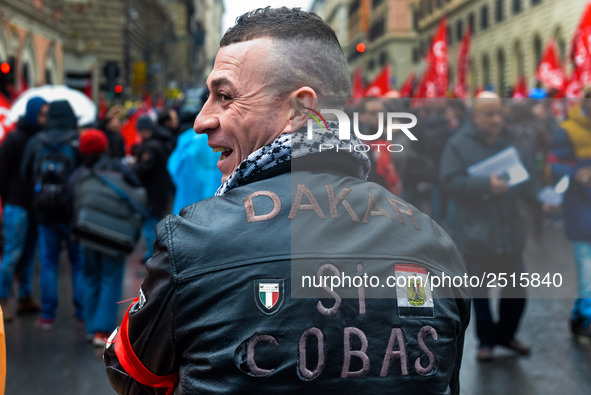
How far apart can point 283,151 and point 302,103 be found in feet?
0.38

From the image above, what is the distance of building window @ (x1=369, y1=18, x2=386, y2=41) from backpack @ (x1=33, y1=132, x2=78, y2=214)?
69588mm

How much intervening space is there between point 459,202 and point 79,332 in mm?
3304

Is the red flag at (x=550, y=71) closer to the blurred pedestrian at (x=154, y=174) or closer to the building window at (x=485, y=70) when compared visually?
the blurred pedestrian at (x=154, y=174)

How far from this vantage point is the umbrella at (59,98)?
29.6ft

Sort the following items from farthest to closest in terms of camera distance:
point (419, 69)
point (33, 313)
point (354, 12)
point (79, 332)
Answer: point (354, 12) < point (419, 69) < point (33, 313) < point (79, 332)

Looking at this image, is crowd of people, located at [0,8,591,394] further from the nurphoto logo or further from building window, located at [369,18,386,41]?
building window, located at [369,18,386,41]

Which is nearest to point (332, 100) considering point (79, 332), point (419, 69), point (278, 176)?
point (278, 176)

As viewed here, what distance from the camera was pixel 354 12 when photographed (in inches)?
3949

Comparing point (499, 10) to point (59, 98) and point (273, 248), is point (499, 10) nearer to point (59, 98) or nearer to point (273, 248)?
point (59, 98)

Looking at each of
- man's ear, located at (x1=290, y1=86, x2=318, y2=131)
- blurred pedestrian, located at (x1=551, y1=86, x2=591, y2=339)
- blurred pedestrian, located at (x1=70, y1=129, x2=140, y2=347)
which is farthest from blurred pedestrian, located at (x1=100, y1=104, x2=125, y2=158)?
man's ear, located at (x1=290, y1=86, x2=318, y2=131)

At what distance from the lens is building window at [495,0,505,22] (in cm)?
4138

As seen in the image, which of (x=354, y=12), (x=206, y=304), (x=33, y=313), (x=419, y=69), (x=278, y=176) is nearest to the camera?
(x=206, y=304)

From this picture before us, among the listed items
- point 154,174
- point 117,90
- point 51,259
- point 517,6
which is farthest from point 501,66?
point 51,259

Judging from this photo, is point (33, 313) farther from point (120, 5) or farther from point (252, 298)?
point (120, 5)
